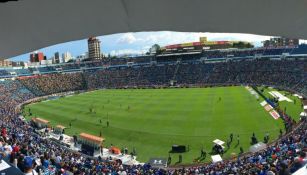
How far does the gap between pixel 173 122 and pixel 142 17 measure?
32255mm

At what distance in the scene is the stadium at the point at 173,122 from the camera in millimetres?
17406

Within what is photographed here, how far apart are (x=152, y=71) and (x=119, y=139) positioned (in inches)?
2256

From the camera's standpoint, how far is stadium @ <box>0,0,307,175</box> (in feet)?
57.1

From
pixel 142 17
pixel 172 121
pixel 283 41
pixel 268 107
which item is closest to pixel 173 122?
pixel 172 121

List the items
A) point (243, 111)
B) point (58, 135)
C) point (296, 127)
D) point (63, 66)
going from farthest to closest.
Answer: point (63, 66) < point (243, 111) < point (58, 135) < point (296, 127)

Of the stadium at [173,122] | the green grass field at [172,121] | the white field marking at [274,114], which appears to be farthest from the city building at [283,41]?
the green grass field at [172,121]

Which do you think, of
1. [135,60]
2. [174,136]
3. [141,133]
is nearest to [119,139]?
[141,133]

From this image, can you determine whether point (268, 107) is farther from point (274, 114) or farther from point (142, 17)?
point (142, 17)

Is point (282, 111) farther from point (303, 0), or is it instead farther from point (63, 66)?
point (63, 66)

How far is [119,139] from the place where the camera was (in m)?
29.8

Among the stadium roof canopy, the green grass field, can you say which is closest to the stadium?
the green grass field

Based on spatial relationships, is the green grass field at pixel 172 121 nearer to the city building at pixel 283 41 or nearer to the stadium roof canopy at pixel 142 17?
the city building at pixel 283 41

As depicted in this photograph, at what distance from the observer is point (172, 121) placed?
3484 centimetres

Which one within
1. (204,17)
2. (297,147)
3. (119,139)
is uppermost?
(204,17)
